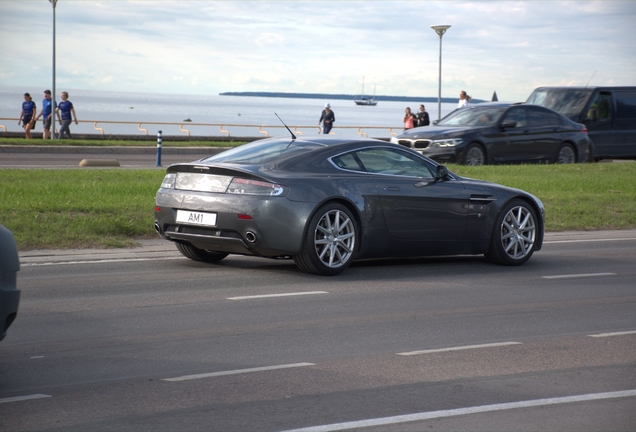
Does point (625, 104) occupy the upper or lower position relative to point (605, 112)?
upper

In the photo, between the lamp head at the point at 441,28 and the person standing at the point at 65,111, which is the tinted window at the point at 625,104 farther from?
the person standing at the point at 65,111

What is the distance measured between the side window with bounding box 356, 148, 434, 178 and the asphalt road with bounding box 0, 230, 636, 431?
41.6 inches

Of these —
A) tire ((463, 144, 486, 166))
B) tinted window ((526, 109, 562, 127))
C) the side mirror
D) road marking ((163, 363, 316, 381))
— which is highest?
tinted window ((526, 109, 562, 127))

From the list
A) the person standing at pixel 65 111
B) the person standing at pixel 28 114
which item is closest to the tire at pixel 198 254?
the person standing at pixel 65 111

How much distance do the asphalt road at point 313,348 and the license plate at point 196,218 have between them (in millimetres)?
541

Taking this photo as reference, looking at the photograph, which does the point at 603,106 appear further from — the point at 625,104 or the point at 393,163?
the point at 393,163

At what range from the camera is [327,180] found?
9430 millimetres

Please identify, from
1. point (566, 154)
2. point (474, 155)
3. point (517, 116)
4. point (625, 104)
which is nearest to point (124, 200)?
point (474, 155)

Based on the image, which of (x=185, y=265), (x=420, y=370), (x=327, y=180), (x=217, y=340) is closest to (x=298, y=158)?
(x=327, y=180)

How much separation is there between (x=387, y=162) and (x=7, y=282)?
Result: 18.6 ft

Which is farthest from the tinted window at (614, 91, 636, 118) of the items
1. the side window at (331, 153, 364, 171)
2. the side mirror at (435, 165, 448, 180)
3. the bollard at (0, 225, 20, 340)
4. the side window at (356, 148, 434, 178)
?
the bollard at (0, 225, 20, 340)

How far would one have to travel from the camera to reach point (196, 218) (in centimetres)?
930

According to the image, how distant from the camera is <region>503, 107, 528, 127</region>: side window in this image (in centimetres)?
2266

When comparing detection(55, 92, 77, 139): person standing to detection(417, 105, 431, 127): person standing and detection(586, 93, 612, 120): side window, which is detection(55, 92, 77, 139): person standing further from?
detection(586, 93, 612, 120): side window
